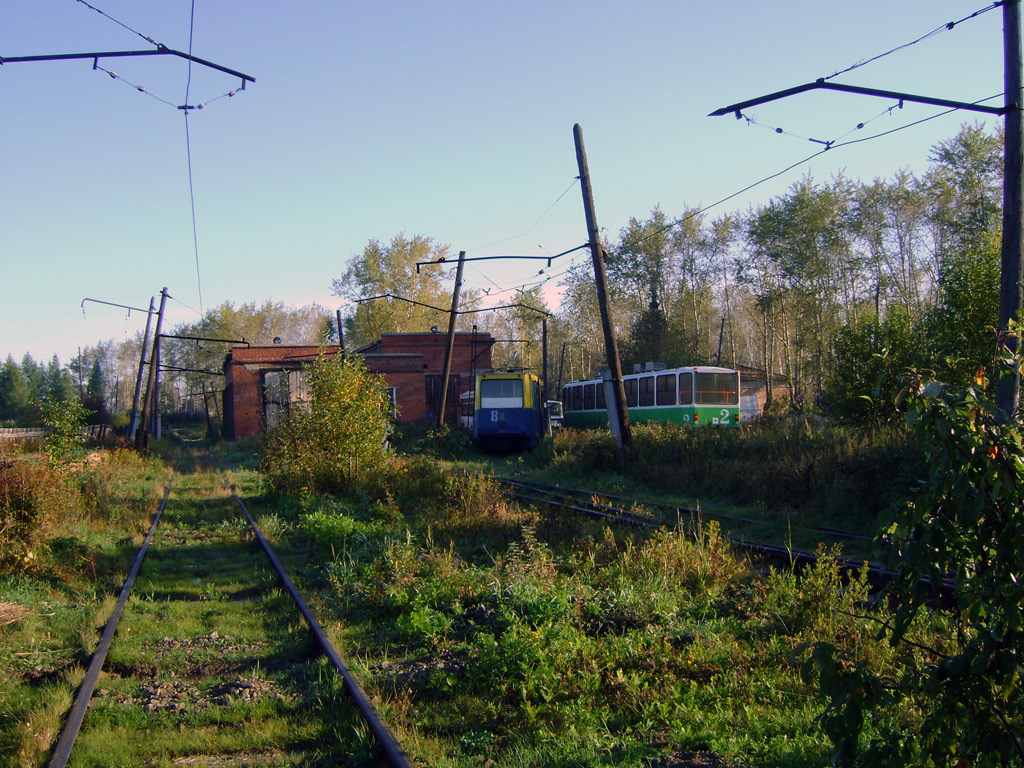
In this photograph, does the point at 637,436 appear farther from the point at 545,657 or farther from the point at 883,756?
the point at 883,756

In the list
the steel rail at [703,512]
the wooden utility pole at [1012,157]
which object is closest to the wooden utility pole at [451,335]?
the steel rail at [703,512]

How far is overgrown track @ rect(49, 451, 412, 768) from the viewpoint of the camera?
459 cm

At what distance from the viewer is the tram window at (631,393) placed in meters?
31.9

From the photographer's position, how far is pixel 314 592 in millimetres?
8391

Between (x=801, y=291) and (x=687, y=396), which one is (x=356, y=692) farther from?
(x=801, y=291)

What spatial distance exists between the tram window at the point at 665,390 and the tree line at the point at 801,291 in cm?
575

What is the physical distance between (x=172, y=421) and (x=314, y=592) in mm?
94298

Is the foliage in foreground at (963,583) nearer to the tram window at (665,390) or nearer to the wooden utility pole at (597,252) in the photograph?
the wooden utility pole at (597,252)

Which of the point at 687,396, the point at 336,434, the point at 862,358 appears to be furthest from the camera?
the point at 687,396

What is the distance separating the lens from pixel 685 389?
27969 mm

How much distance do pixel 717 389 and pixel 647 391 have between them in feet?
10.9

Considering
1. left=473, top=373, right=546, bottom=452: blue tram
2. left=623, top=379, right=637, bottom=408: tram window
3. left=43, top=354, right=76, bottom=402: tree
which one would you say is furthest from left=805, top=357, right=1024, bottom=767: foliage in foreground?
left=43, top=354, right=76, bottom=402: tree

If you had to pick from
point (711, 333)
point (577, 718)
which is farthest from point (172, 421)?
point (577, 718)

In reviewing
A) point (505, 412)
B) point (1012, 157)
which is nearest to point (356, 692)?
point (1012, 157)
